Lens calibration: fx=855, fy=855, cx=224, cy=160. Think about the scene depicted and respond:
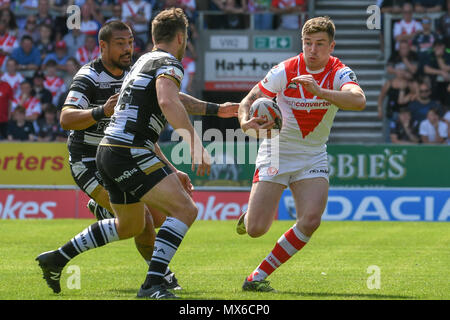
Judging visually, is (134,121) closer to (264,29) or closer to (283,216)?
(283,216)

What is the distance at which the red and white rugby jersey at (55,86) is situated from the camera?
63.4 ft

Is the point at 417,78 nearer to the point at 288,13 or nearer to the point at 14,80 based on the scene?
the point at 288,13

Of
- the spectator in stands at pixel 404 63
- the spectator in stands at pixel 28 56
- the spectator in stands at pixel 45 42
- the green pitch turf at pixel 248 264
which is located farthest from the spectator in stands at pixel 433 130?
the spectator in stands at pixel 28 56

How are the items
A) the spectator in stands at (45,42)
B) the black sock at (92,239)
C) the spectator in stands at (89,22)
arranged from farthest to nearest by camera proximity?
the spectator in stands at (45,42), the spectator in stands at (89,22), the black sock at (92,239)

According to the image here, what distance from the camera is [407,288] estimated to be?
25.5ft

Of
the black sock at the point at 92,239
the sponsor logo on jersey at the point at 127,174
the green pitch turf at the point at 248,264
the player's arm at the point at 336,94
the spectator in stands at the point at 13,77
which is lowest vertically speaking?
the green pitch turf at the point at 248,264

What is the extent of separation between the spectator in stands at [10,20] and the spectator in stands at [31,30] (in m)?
0.14

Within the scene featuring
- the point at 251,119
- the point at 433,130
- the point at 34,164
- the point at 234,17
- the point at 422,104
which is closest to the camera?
the point at 251,119

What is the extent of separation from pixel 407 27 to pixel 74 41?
7.69 meters

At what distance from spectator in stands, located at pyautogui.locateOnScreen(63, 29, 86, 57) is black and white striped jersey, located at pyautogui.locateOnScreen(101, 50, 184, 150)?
13.2 meters

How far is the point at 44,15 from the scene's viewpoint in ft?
66.3

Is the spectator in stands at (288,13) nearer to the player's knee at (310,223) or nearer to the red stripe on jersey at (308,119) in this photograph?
the red stripe on jersey at (308,119)

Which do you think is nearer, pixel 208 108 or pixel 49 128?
pixel 208 108

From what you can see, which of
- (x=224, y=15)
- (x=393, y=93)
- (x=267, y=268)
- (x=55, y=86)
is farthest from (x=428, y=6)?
(x=267, y=268)
